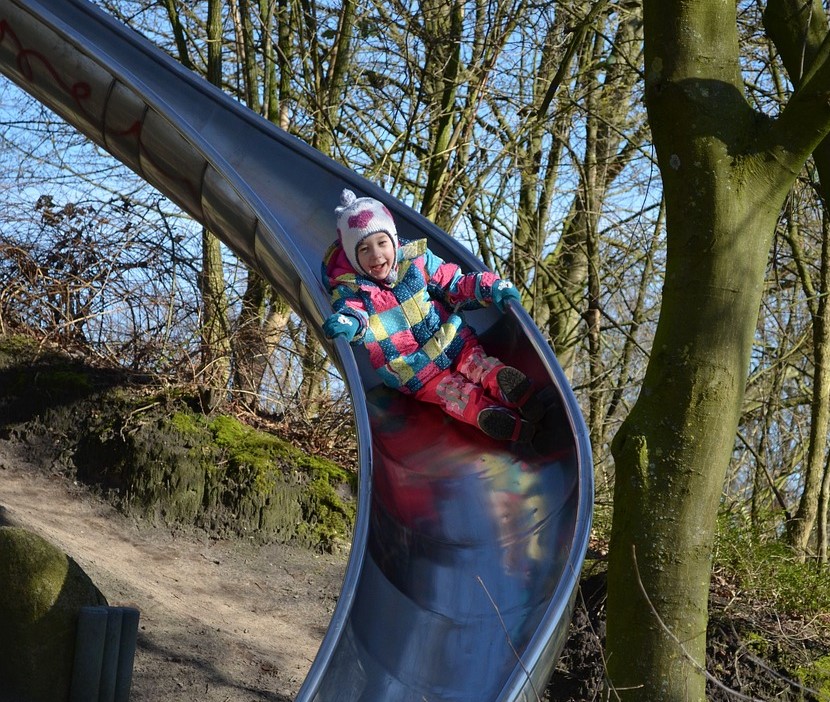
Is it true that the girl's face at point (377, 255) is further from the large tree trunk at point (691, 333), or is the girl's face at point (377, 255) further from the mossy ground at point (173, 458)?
the mossy ground at point (173, 458)

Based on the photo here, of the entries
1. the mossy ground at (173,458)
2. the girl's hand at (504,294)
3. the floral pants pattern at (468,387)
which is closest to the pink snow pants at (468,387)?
the floral pants pattern at (468,387)

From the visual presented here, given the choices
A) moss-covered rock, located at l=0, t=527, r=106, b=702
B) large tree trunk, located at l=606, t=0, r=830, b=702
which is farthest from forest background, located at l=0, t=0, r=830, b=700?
moss-covered rock, located at l=0, t=527, r=106, b=702

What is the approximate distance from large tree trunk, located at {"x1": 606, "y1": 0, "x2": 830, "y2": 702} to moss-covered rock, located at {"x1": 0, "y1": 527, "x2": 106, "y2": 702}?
1.97 m

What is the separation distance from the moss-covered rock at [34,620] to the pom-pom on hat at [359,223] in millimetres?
1928

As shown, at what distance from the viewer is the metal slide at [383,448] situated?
129 inches

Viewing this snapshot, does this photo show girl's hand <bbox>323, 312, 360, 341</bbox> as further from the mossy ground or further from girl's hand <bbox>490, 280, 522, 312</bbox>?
the mossy ground

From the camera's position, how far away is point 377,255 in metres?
4.51

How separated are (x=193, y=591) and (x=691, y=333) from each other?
10.4 ft

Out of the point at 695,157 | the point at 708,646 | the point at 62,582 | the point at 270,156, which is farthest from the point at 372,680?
the point at 270,156

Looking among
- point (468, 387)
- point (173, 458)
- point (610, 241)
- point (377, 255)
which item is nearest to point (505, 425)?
point (468, 387)

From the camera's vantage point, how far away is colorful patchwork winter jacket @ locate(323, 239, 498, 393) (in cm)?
451

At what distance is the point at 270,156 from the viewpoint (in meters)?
5.63

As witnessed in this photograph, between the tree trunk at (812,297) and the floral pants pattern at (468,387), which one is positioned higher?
the tree trunk at (812,297)

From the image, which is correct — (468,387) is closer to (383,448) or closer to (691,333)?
(383,448)
